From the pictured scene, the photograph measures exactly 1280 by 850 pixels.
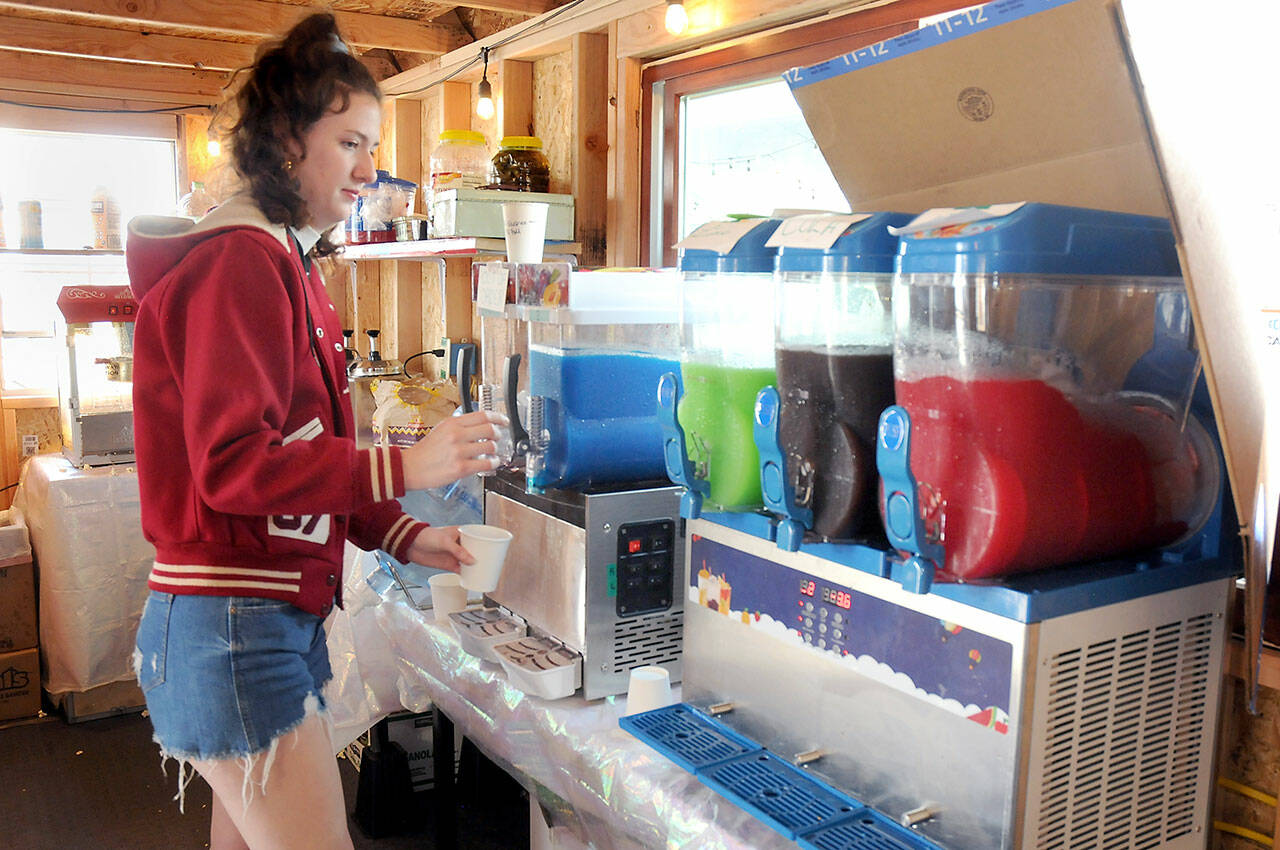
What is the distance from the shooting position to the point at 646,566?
1594 millimetres

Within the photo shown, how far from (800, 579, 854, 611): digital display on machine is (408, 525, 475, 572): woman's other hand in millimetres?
678

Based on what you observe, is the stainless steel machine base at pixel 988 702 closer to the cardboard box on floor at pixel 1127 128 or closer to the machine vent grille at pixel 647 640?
the cardboard box on floor at pixel 1127 128

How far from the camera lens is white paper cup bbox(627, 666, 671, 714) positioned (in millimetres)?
1466

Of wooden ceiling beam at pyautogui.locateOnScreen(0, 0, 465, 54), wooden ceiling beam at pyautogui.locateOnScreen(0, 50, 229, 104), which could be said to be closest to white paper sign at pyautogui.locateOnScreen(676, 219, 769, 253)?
wooden ceiling beam at pyautogui.locateOnScreen(0, 0, 465, 54)

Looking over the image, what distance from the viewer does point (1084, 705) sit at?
1.03 m

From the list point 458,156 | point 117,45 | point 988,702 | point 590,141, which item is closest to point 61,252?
point 117,45

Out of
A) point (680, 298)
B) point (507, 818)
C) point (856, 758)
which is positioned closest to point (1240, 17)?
point (680, 298)

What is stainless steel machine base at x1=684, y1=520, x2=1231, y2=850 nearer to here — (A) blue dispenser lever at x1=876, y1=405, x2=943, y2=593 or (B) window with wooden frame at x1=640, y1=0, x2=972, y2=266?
(A) blue dispenser lever at x1=876, y1=405, x2=943, y2=593

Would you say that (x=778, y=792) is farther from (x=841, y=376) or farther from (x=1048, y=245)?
(x=1048, y=245)

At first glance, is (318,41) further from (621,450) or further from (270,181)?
(621,450)

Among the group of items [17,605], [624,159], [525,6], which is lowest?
[17,605]

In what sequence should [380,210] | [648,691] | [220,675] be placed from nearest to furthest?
1. [220,675]
2. [648,691]
3. [380,210]

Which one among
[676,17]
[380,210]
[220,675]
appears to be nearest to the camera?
[220,675]

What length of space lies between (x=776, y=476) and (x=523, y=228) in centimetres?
132
